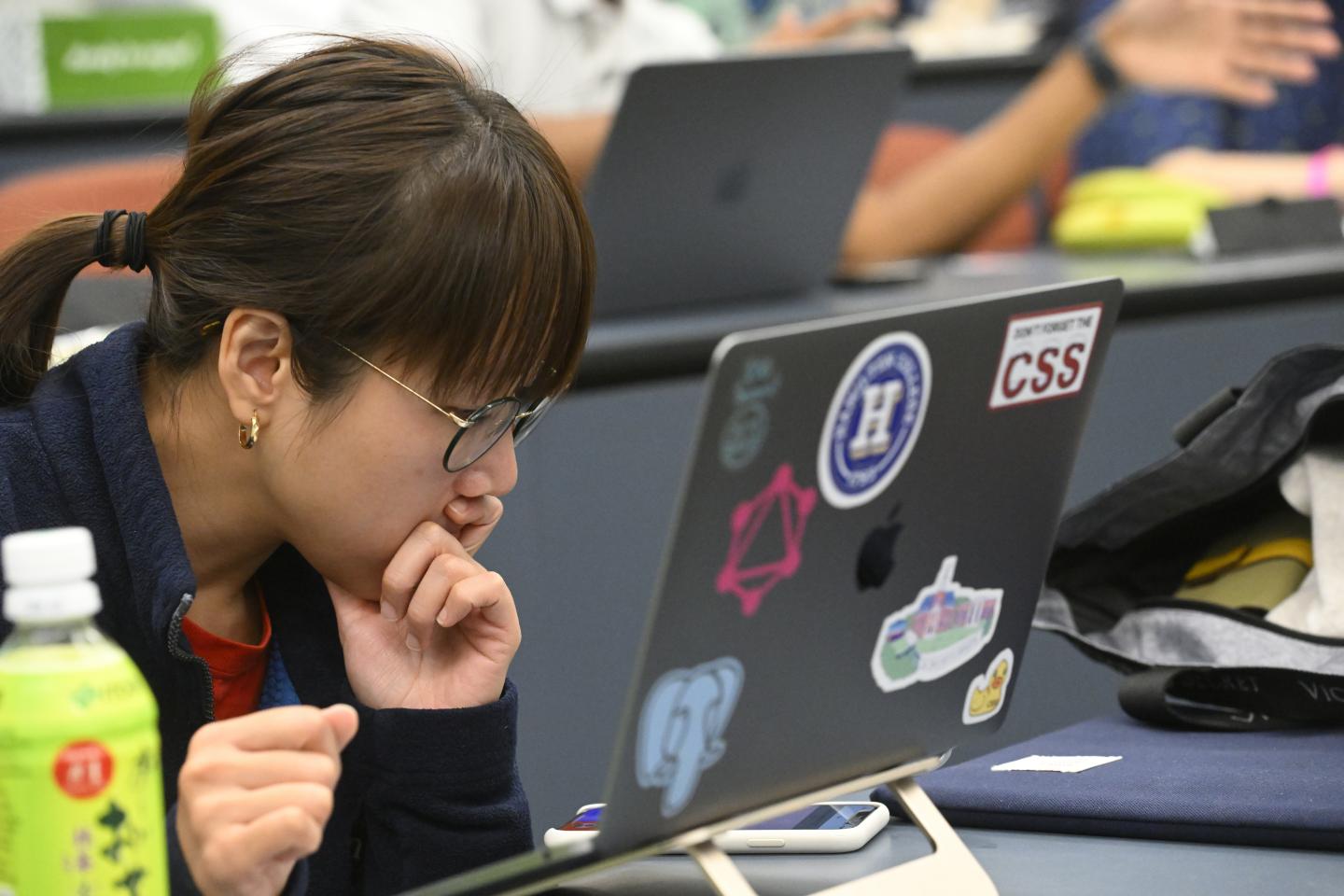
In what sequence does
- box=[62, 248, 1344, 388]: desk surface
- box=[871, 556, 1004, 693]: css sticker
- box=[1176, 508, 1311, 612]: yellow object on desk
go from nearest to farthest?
box=[871, 556, 1004, 693]: css sticker → box=[1176, 508, 1311, 612]: yellow object on desk → box=[62, 248, 1344, 388]: desk surface

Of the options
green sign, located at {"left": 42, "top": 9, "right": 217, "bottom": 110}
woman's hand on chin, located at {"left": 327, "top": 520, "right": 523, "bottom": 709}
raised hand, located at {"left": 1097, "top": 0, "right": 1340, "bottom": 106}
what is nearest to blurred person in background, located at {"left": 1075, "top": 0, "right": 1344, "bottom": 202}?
raised hand, located at {"left": 1097, "top": 0, "right": 1340, "bottom": 106}

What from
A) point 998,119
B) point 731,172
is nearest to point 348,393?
point 731,172

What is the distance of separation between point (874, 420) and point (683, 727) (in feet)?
0.47

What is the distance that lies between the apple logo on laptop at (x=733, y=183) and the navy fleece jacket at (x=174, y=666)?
93 cm

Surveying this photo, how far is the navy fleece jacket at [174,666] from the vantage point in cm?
93

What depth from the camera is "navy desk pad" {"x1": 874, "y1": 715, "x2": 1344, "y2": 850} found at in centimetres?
89

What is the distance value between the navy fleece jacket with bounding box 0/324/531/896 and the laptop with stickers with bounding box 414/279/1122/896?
9.8 inches

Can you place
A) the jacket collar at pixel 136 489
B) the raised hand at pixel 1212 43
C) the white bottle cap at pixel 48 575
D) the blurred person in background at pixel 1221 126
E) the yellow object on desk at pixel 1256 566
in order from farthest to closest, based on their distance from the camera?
the blurred person in background at pixel 1221 126
the raised hand at pixel 1212 43
the yellow object on desk at pixel 1256 566
the jacket collar at pixel 136 489
the white bottle cap at pixel 48 575

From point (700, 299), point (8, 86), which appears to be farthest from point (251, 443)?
point (8, 86)

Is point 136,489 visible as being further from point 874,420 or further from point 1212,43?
point 1212,43

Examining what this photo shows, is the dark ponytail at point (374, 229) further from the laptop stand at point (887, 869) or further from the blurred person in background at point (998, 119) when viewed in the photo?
the blurred person in background at point (998, 119)

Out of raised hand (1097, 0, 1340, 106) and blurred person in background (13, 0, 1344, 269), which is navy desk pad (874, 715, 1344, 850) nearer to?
blurred person in background (13, 0, 1344, 269)

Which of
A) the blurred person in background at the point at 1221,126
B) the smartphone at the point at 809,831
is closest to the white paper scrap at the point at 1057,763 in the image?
the smartphone at the point at 809,831

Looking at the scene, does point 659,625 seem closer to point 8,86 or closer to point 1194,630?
point 1194,630
